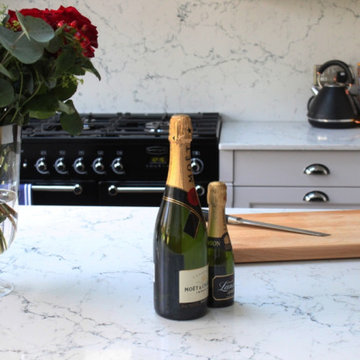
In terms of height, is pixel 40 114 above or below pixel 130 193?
above

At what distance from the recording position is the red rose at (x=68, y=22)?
1082 mm

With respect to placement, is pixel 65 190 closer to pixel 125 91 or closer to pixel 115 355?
pixel 125 91

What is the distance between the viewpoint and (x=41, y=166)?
2803 mm

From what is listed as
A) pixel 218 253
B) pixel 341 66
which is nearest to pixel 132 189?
pixel 341 66

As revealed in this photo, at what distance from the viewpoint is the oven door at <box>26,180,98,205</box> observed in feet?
9.17

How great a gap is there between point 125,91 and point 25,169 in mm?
762

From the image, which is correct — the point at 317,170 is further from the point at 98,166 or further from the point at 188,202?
the point at 188,202

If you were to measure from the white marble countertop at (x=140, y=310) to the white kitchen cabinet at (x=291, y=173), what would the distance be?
4.14 ft

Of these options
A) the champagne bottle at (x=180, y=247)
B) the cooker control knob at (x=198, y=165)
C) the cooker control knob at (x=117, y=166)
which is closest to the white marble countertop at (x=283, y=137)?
the cooker control knob at (x=198, y=165)

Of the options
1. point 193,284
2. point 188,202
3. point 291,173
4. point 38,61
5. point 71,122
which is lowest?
point 291,173

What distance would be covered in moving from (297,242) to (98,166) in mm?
1502

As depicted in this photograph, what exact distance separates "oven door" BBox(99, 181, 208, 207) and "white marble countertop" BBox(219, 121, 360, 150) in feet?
0.83

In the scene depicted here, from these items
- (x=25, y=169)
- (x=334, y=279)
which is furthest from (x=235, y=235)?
(x=25, y=169)

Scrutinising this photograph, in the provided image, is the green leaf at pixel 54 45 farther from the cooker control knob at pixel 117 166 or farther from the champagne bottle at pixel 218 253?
the cooker control knob at pixel 117 166
